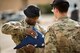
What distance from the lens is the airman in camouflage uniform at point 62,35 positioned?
411cm

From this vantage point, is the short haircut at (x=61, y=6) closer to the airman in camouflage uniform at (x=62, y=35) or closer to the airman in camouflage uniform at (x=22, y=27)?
the airman in camouflage uniform at (x=62, y=35)

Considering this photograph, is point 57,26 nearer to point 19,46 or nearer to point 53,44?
point 53,44

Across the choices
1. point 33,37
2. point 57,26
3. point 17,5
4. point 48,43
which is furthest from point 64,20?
point 17,5

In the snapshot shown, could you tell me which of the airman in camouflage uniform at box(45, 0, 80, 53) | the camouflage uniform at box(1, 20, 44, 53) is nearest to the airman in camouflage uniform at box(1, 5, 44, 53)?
the camouflage uniform at box(1, 20, 44, 53)

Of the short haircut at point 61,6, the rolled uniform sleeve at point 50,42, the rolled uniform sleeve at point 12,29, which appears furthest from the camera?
the rolled uniform sleeve at point 12,29

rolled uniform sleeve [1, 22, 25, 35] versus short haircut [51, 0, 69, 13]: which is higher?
short haircut [51, 0, 69, 13]

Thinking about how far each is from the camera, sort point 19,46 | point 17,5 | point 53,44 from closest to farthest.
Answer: point 53,44
point 19,46
point 17,5

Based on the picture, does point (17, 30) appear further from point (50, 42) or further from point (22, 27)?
point (50, 42)

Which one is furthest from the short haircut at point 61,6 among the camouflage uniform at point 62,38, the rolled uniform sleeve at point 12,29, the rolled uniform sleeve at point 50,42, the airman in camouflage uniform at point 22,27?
the rolled uniform sleeve at point 12,29

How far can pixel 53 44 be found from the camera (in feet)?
13.4

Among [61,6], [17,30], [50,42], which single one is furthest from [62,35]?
[17,30]

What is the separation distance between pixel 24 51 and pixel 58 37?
101 centimetres

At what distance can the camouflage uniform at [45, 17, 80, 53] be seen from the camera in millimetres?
4102

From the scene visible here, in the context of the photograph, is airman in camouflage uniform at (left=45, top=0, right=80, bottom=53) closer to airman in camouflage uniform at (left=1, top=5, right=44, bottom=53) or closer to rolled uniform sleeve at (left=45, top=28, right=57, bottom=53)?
rolled uniform sleeve at (left=45, top=28, right=57, bottom=53)
